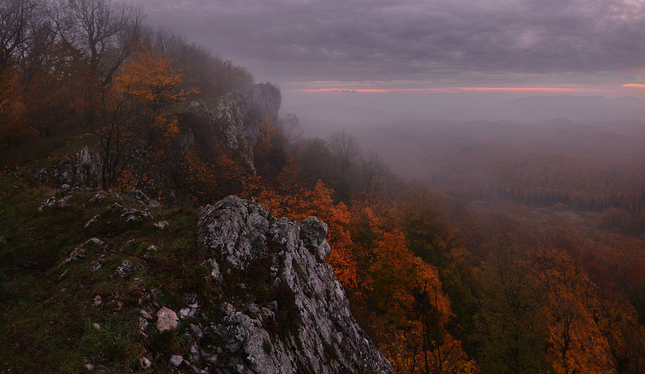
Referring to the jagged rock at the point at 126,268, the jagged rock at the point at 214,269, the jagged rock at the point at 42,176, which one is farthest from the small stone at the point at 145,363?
the jagged rock at the point at 42,176

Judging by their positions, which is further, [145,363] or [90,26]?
[90,26]

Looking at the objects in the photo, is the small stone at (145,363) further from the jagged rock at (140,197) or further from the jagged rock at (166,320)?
the jagged rock at (140,197)

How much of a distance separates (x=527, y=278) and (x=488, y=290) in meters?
4.17

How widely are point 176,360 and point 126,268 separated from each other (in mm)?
3486

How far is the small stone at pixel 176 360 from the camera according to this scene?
498 cm

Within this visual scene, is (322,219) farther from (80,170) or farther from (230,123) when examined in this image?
(230,123)

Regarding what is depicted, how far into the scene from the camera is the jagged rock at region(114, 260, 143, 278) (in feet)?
22.6

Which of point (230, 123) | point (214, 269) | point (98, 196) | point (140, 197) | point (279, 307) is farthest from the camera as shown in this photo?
point (230, 123)

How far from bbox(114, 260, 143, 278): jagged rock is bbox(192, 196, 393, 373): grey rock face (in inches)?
70.3

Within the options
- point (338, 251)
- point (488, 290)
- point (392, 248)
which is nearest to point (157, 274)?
point (338, 251)

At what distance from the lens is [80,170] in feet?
65.3

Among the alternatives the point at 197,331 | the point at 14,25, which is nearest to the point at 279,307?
the point at 197,331

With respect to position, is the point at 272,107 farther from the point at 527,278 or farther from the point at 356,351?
the point at 356,351

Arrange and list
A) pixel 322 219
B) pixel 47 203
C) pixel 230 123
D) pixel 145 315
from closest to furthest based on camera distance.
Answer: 1. pixel 145 315
2. pixel 47 203
3. pixel 322 219
4. pixel 230 123
